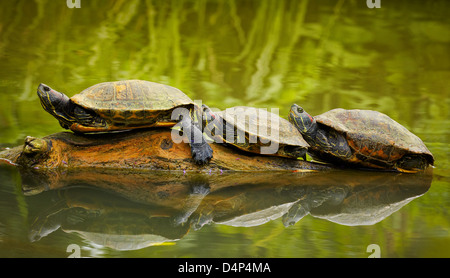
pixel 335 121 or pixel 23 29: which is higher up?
pixel 23 29

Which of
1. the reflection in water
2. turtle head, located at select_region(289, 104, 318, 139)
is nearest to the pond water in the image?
the reflection in water

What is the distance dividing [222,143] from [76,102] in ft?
2.82

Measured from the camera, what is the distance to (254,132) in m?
2.62

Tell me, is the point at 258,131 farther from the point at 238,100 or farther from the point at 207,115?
the point at 238,100

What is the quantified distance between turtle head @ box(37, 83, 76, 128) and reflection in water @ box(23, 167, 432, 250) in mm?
335

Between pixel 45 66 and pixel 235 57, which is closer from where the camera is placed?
pixel 45 66

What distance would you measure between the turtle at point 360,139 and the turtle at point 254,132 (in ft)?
0.35

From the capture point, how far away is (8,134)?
3258 mm

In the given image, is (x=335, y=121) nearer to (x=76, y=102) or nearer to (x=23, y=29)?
(x=76, y=102)

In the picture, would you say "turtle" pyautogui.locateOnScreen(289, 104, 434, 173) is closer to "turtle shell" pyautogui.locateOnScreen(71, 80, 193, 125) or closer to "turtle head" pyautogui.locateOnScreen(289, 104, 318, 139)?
"turtle head" pyautogui.locateOnScreen(289, 104, 318, 139)

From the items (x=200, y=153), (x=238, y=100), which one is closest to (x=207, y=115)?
(x=200, y=153)

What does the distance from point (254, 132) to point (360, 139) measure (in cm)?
63
